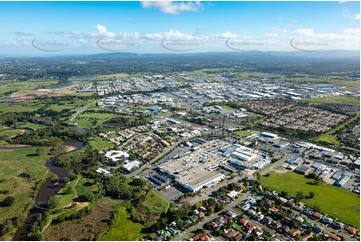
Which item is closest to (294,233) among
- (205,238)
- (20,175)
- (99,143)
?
(205,238)

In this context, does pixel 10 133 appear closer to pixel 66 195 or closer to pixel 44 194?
pixel 44 194

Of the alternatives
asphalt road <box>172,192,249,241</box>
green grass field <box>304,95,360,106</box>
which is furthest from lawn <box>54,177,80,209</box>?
green grass field <box>304,95,360,106</box>

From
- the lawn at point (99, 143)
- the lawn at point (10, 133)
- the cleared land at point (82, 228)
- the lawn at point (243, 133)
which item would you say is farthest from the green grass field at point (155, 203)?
the lawn at point (10, 133)

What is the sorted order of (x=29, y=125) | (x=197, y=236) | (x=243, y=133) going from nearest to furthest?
1. (x=197, y=236)
2. (x=243, y=133)
3. (x=29, y=125)

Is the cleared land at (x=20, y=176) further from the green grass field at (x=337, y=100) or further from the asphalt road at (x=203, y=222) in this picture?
the green grass field at (x=337, y=100)

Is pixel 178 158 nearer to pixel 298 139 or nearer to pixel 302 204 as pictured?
pixel 302 204

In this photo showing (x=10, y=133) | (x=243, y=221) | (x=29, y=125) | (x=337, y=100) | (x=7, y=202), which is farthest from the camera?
(x=337, y=100)

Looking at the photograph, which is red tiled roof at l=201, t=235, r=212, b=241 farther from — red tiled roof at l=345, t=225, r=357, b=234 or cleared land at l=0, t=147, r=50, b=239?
cleared land at l=0, t=147, r=50, b=239
